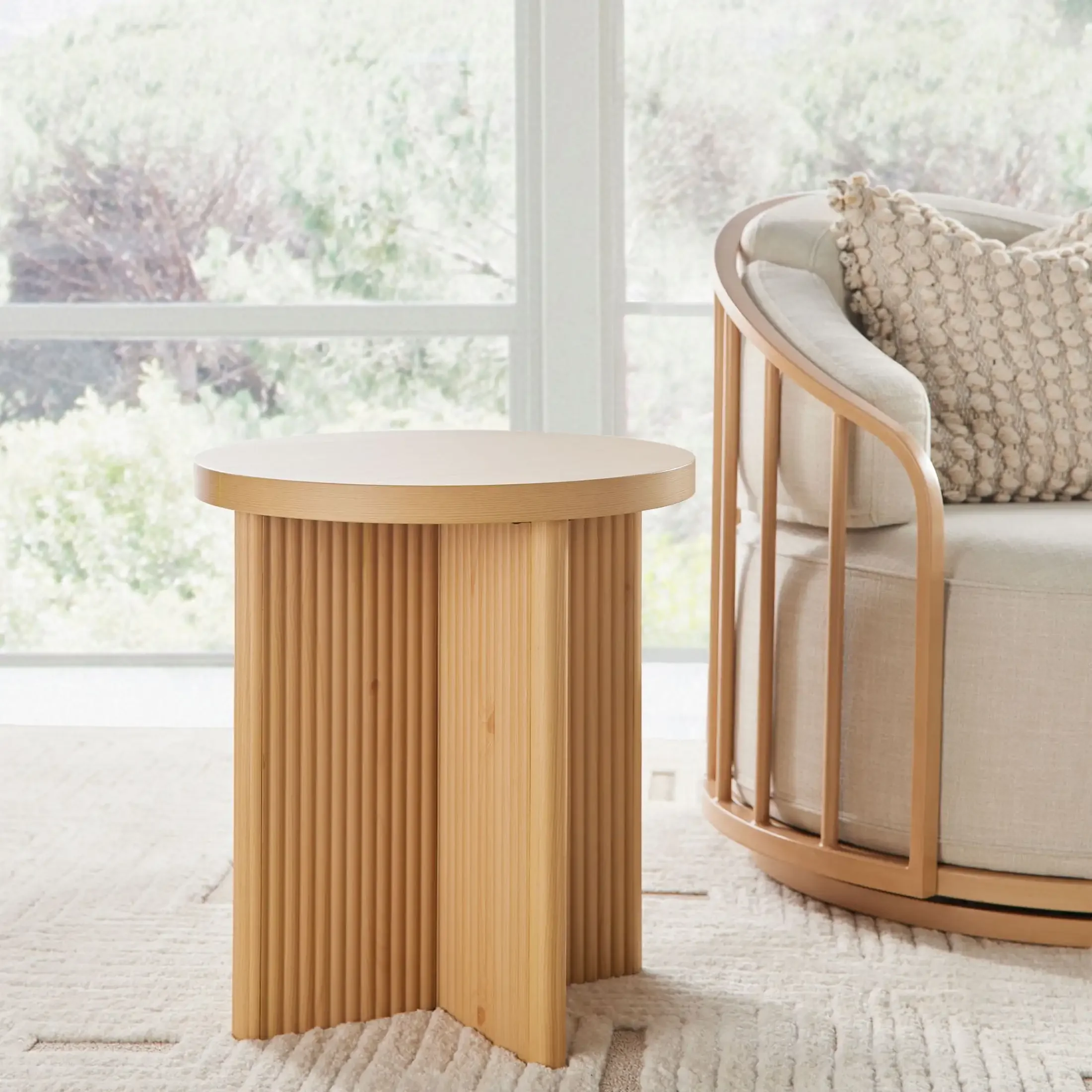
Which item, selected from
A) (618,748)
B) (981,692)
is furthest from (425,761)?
(981,692)

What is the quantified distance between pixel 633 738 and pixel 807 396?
0.48m

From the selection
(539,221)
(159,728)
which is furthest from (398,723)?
(539,221)

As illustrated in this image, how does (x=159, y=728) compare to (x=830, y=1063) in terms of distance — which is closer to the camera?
(x=830, y=1063)

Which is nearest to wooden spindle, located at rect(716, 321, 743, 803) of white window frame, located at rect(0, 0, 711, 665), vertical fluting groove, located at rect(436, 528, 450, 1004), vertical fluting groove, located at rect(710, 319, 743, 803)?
vertical fluting groove, located at rect(710, 319, 743, 803)

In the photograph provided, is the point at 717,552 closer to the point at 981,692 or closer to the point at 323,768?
the point at 981,692

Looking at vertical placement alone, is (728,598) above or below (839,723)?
above

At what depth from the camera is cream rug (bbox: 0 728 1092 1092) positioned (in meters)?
1.33

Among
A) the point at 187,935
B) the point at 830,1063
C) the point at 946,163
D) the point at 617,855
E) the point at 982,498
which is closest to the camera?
the point at 830,1063

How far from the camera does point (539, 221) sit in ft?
9.75

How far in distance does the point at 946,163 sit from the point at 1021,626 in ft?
5.45

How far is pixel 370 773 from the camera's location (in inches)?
56.1

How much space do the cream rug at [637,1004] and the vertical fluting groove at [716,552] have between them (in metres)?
0.17

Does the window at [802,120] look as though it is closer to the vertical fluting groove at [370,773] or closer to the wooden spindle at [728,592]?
the wooden spindle at [728,592]

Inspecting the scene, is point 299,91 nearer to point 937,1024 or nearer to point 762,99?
→ point 762,99
